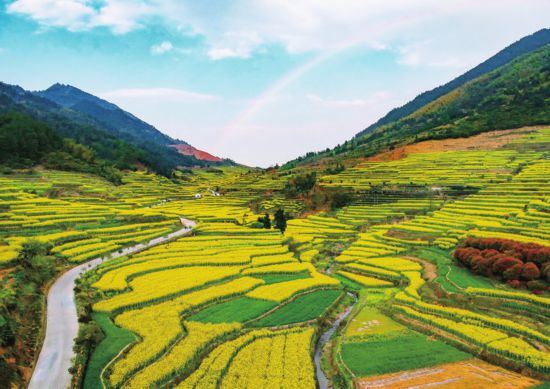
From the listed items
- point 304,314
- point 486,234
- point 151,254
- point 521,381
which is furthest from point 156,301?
point 486,234

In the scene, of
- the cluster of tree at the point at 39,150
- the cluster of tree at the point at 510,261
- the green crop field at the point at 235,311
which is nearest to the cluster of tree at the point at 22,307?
the green crop field at the point at 235,311

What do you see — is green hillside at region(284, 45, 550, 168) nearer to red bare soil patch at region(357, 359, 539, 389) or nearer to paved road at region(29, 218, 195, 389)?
paved road at region(29, 218, 195, 389)

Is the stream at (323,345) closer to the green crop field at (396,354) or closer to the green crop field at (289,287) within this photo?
the green crop field at (289,287)

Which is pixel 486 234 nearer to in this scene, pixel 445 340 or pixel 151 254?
pixel 445 340

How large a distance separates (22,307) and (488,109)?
141 m

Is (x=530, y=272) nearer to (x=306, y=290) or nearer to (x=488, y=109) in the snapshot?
(x=306, y=290)

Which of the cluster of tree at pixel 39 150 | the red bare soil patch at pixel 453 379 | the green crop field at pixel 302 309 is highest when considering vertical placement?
the cluster of tree at pixel 39 150

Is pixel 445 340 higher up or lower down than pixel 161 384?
lower down

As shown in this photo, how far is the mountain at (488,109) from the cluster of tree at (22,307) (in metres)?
95.1

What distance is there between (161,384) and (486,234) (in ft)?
114

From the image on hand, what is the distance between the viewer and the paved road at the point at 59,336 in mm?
17781

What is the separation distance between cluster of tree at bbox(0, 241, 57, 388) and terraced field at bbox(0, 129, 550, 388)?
0.97 meters

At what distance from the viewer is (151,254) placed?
39469 mm

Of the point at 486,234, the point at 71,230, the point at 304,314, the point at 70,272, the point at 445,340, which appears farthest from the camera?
the point at 71,230
